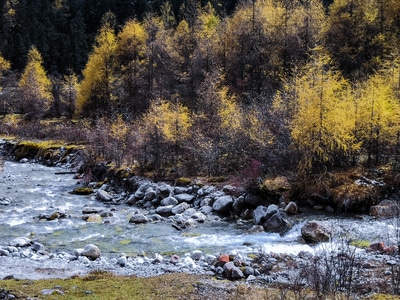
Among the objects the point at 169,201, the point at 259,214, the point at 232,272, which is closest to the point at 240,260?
the point at 232,272

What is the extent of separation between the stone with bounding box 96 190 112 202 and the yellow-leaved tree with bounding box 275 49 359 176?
1135 centimetres

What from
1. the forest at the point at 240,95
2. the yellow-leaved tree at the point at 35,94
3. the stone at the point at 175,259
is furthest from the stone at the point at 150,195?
the yellow-leaved tree at the point at 35,94

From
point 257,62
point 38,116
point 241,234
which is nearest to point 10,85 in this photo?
point 38,116

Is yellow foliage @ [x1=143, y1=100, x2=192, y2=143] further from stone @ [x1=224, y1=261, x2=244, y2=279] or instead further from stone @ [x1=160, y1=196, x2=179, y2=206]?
stone @ [x1=224, y1=261, x2=244, y2=279]

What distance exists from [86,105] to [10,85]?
31882mm

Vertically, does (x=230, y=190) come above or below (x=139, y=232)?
above

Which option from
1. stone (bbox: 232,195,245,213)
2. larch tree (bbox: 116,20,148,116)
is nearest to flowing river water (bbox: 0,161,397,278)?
stone (bbox: 232,195,245,213)

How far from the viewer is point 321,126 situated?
811 inches

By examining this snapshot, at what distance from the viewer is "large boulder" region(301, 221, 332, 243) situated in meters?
15.0

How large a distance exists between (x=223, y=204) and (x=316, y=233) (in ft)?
20.2

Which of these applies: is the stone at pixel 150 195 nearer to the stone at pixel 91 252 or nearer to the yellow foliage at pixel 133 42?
the stone at pixel 91 252

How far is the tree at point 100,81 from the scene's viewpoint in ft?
173

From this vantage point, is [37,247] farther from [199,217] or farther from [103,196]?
[103,196]

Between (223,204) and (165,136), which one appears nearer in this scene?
(223,204)
